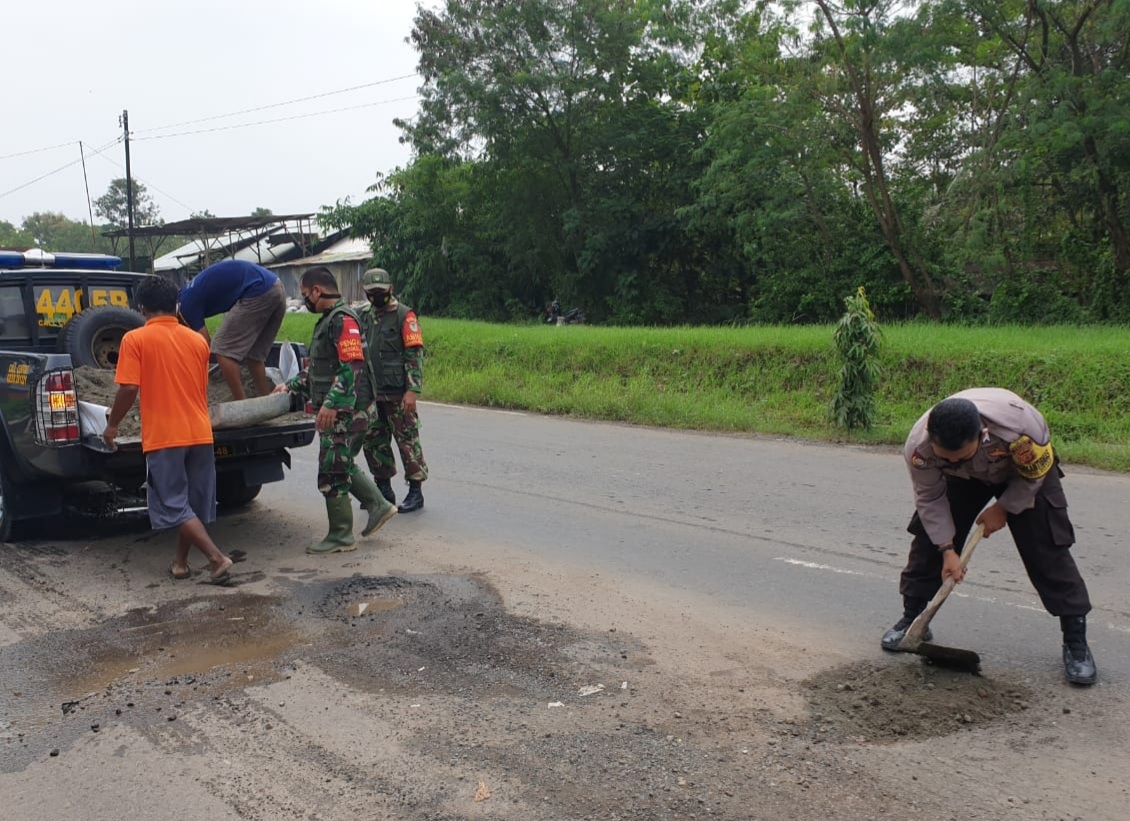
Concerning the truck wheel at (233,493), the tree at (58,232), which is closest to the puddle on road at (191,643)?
the truck wheel at (233,493)

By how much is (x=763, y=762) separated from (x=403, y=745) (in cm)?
128

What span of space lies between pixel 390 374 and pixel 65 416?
82.6 inches

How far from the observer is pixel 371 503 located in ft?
21.1

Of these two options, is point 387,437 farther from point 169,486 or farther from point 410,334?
point 169,486

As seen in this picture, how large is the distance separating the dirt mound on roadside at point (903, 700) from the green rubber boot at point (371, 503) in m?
3.29

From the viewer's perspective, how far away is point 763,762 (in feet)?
Result: 11.1

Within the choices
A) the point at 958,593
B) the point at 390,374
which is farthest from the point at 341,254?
the point at 958,593

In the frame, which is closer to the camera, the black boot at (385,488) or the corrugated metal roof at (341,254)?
the black boot at (385,488)

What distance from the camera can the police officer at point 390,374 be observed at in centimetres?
696

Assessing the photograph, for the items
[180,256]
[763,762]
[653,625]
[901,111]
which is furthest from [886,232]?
[180,256]

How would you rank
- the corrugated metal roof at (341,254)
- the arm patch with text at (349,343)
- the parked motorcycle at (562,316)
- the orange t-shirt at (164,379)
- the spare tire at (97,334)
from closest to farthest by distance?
the orange t-shirt at (164,379)
the arm patch with text at (349,343)
the spare tire at (97,334)
the parked motorcycle at (562,316)
the corrugated metal roof at (341,254)

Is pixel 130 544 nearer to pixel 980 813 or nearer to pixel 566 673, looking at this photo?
pixel 566 673

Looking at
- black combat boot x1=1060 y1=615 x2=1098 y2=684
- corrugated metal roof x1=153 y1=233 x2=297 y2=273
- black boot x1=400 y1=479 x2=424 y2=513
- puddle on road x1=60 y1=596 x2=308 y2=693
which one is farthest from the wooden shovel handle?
corrugated metal roof x1=153 y1=233 x2=297 y2=273

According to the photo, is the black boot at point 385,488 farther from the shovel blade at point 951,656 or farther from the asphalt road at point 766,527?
the shovel blade at point 951,656
